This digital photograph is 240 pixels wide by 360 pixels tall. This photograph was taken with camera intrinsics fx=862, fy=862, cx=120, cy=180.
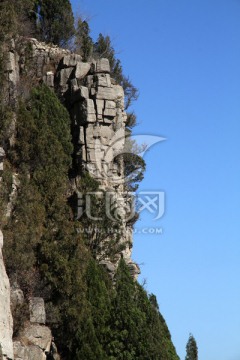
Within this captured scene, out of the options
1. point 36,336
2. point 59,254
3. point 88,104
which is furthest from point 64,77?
point 36,336

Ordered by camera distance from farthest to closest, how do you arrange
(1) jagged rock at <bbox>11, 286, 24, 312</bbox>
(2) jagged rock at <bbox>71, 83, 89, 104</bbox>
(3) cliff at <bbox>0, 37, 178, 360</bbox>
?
(2) jagged rock at <bbox>71, 83, 89, 104</bbox>
(3) cliff at <bbox>0, 37, 178, 360</bbox>
(1) jagged rock at <bbox>11, 286, 24, 312</bbox>

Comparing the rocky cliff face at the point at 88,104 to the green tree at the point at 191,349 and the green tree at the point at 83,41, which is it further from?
the green tree at the point at 191,349

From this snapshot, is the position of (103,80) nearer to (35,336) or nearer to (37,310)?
(37,310)

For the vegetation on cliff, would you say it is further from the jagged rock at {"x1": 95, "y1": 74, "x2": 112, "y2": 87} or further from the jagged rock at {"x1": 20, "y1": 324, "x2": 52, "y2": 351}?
the jagged rock at {"x1": 95, "y1": 74, "x2": 112, "y2": 87}

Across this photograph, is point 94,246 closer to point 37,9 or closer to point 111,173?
point 111,173

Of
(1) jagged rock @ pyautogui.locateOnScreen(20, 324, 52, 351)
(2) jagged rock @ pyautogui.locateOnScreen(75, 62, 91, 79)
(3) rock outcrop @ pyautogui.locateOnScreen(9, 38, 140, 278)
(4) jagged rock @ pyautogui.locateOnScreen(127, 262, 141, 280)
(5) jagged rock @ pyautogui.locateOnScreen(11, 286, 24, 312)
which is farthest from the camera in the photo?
(2) jagged rock @ pyautogui.locateOnScreen(75, 62, 91, 79)

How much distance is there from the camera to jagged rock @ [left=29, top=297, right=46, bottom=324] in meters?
26.6

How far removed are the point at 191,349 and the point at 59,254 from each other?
1319 cm

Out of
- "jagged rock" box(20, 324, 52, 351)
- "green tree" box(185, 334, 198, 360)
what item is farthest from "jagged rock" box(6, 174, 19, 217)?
"green tree" box(185, 334, 198, 360)

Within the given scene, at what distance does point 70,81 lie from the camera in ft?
111

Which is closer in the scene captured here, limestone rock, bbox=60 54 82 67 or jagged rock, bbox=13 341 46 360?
jagged rock, bbox=13 341 46 360

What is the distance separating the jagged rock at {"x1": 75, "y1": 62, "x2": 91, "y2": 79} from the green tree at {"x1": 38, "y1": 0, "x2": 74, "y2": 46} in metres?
2.70

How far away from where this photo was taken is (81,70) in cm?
3425

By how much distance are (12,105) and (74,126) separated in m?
3.45
